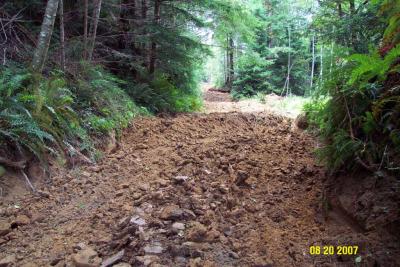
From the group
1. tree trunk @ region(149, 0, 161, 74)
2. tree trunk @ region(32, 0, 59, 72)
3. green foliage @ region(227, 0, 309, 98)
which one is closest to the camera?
tree trunk @ region(32, 0, 59, 72)

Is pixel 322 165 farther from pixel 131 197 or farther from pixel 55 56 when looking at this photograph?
pixel 55 56

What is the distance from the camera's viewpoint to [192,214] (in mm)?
3018

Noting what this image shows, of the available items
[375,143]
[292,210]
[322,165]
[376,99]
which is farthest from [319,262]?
[376,99]

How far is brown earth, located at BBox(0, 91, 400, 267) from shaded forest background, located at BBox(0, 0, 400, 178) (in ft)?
1.70

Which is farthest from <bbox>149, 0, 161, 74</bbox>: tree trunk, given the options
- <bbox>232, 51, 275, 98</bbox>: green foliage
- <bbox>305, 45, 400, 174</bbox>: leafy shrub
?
<bbox>232, 51, 275, 98</bbox>: green foliage

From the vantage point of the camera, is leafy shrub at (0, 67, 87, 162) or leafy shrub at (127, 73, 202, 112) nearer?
leafy shrub at (0, 67, 87, 162)

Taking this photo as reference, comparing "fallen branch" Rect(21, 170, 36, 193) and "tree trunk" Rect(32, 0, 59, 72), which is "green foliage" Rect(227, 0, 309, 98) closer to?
"tree trunk" Rect(32, 0, 59, 72)

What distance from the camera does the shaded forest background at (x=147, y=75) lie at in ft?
10.1

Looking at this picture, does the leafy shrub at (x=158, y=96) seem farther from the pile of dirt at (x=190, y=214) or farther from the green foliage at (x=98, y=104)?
the pile of dirt at (x=190, y=214)

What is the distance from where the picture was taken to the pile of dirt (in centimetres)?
256

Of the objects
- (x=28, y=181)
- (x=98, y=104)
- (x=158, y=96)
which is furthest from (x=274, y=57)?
(x=28, y=181)

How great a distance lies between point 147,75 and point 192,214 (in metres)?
6.98

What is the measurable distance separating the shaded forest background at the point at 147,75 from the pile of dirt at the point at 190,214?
0.57 m

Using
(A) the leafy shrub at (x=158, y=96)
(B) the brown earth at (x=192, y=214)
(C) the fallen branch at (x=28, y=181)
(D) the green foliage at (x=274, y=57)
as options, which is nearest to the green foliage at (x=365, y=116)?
(B) the brown earth at (x=192, y=214)
